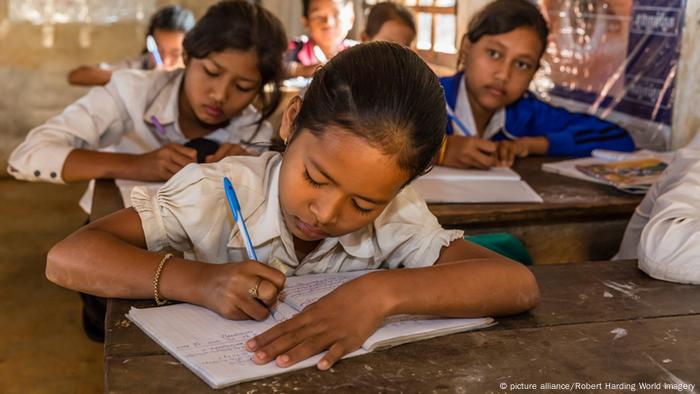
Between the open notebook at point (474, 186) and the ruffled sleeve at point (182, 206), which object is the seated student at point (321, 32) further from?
the ruffled sleeve at point (182, 206)

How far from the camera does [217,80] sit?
2.39m

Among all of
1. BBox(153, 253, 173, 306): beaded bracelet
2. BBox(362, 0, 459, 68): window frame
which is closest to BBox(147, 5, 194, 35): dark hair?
BBox(362, 0, 459, 68): window frame

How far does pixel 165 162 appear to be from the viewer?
6.68 feet

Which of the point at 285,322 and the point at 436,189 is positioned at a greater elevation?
the point at 285,322

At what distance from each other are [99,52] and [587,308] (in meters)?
4.44

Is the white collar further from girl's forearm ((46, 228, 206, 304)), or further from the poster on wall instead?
girl's forearm ((46, 228, 206, 304))

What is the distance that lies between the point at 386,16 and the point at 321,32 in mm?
693

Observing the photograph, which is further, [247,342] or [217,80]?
[217,80]

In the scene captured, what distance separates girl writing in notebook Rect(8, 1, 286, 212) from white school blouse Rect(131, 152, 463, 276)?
2.37 ft

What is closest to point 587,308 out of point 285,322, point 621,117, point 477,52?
point 285,322

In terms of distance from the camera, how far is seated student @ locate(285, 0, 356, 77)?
4848mm

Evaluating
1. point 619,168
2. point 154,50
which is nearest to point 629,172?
point 619,168

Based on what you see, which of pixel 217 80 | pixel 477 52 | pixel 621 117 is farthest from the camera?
pixel 621 117

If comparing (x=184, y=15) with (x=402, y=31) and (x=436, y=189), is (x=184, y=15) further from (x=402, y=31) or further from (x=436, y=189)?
(x=436, y=189)
